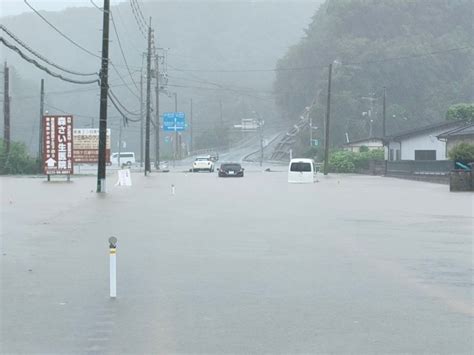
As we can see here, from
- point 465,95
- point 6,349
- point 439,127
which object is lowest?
point 6,349

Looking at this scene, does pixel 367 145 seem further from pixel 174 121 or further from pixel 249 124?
pixel 249 124

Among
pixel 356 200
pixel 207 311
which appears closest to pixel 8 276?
pixel 207 311

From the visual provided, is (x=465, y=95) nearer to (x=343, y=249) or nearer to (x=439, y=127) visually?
(x=439, y=127)

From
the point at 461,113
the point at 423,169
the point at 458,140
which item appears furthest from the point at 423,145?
the point at 458,140

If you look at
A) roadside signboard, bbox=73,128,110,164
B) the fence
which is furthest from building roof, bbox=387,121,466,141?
roadside signboard, bbox=73,128,110,164

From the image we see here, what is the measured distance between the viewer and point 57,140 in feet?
155

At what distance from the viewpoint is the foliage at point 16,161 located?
206 ft

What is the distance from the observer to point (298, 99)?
465ft

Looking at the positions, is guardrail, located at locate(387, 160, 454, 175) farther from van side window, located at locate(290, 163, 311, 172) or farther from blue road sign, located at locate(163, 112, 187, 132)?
blue road sign, located at locate(163, 112, 187, 132)

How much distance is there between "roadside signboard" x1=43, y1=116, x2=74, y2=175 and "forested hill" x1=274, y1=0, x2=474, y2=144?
62.3 meters

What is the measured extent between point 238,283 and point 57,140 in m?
37.4

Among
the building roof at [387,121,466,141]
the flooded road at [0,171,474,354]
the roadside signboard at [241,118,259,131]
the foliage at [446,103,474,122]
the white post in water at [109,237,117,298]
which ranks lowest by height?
the flooded road at [0,171,474,354]

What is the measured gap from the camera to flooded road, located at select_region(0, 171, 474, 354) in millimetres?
8156

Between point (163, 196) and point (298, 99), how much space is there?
360 feet
